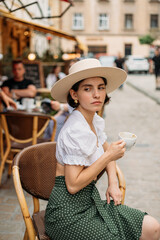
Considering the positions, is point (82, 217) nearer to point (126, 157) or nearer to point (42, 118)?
point (42, 118)

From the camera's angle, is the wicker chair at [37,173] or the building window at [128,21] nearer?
the wicker chair at [37,173]

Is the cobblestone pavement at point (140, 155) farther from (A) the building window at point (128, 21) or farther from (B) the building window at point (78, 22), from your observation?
(A) the building window at point (128, 21)

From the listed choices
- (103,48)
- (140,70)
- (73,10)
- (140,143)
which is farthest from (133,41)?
(140,143)

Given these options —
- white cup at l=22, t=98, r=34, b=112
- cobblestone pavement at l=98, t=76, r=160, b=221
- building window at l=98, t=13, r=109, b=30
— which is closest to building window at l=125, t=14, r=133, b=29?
building window at l=98, t=13, r=109, b=30

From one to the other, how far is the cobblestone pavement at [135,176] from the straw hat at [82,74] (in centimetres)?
162

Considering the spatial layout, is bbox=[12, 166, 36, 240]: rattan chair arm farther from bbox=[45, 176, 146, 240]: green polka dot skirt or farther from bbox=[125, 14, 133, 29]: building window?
bbox=[125, 14, 133, 29]: building window

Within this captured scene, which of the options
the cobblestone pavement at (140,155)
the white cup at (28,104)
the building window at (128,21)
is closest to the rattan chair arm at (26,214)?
the cobblestone pavement at (140,155)

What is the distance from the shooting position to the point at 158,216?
341cm

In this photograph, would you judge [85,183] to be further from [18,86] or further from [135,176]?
[18,86]

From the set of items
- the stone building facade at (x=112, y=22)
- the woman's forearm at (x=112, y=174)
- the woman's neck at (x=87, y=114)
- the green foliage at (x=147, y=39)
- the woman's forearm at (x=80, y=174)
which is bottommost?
the woman's forearm at (x=112, y=174)

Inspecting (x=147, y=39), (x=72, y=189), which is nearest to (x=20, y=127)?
(x=72, y=189)

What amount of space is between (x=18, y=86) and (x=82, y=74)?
413cm

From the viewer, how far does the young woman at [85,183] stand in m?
1.75

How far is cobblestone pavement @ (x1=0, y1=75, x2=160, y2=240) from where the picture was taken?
330 centimetres
